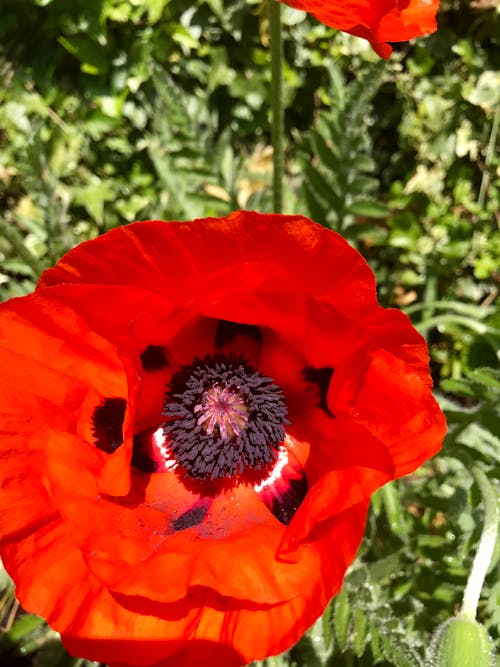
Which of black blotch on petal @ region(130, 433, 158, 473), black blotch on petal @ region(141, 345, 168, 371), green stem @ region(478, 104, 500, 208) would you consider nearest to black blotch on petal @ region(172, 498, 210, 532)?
black blotch on petal @ region(130, 433, 158, 473)

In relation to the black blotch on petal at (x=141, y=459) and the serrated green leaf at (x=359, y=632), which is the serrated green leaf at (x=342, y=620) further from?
the black blotch on petal at (x=141, y=459)

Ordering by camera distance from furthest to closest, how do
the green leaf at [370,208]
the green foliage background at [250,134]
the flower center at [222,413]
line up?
the green foliage background at [250,134], the green leaf at [370,208], the flower center at [222,413]

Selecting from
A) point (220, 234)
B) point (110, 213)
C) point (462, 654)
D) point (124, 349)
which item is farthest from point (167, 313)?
point (110, 213)

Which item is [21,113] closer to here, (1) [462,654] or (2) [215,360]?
(2) [215,360]

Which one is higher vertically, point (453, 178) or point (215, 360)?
point (215, 360)

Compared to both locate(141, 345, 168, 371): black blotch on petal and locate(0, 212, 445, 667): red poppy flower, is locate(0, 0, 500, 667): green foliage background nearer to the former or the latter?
locate(141, 345, 168, 371): black blotch on petal

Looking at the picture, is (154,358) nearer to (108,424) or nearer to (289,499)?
(108,424)

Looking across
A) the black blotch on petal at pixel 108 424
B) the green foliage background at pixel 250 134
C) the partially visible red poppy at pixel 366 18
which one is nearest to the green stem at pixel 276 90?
the partially visible red poppy at pixel 366 18
